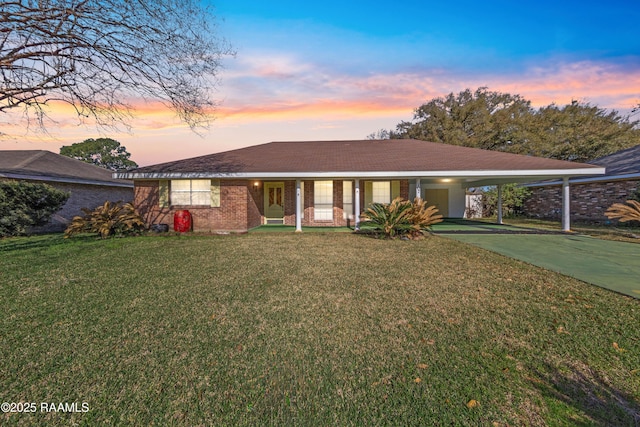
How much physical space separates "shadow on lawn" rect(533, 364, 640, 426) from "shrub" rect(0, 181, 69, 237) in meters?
15.5

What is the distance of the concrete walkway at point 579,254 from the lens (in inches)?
183

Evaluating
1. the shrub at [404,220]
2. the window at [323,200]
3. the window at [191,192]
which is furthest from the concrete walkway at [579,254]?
the window at [191,192]

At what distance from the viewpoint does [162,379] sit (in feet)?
7.22

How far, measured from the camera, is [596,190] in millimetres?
13453

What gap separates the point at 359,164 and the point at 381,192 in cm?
260

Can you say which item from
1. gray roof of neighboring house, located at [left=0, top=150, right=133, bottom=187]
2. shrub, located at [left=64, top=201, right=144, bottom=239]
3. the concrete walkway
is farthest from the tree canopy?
gray roof of neighboring house, located at [left=0, top=150, right=133, bottom=187]

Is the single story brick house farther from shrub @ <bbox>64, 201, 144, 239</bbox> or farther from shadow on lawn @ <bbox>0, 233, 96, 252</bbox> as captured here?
shadow on lawn @ <bbox>0, 233, 96, 252</bbox>

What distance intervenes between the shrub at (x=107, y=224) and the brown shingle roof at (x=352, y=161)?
1.69m

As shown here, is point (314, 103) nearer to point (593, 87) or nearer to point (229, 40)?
point (229, 40)

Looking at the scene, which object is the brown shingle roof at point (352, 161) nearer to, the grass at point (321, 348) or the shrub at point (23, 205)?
the shrub at point (23, 205)

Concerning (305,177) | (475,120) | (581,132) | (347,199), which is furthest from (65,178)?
(581,132)

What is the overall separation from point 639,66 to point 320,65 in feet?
56.8

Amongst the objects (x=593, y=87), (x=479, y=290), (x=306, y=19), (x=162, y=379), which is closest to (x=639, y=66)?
(x=593, y=87)

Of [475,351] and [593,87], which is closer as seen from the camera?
[475,351]
